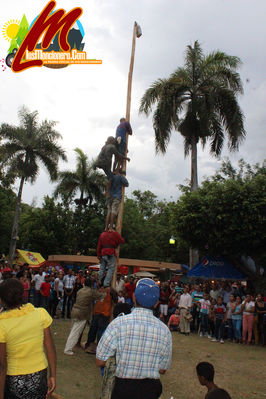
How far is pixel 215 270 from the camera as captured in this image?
17.5 m

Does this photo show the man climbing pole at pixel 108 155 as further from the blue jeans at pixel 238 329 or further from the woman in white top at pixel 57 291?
the woman in white top at pixel 57 291

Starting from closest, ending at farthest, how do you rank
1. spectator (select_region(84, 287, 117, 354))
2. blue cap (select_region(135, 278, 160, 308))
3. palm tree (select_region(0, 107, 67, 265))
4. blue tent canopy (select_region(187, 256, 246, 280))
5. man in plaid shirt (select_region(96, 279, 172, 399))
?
man in plaid shirt (select_region(96, 279, 172, 399)) → blue cap (select_region(135, 278, 160, 308)) → spectator (select_region(84, 287, 117, 354)) → blue tent canopy (select_region(187, 256, 246, 280)) → palm tree (select_region(0, 107, 67, 265))

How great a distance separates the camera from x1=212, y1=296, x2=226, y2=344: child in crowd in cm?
1282

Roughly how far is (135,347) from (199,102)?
18.6 meters

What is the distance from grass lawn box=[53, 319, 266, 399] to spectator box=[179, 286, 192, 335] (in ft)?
5.26

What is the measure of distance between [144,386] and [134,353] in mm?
242

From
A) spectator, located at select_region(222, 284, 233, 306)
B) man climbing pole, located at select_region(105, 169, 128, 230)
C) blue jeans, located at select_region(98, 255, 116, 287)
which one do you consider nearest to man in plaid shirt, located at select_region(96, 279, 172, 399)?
blue jeans, located at select_region(98, 255, 116, 287)

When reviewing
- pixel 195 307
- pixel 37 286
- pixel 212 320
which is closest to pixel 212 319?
pixel 212 320

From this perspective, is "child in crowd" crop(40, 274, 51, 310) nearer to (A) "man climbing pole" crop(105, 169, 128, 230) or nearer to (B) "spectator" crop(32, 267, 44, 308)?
(B) "spectator" crop(32, 267, 44, 308)

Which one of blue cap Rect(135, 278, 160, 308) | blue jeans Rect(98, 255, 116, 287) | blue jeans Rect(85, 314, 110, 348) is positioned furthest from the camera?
blue jeans Rect(85, 314, 110, 348)

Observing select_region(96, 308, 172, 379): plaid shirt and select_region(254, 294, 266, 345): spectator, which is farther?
select_region(254, 294, 266, 345): spectator

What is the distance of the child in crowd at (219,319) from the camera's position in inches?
505

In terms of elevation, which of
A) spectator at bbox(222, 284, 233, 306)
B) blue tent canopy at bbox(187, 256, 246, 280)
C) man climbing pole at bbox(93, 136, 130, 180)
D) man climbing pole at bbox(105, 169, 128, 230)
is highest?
man climbing pole at bbox(93, 136, 130, 180)

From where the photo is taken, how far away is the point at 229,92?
2033 cm
